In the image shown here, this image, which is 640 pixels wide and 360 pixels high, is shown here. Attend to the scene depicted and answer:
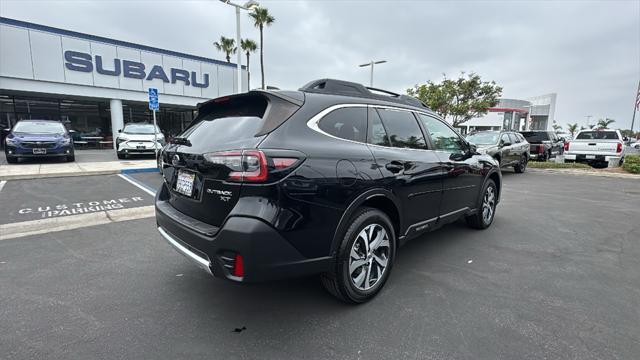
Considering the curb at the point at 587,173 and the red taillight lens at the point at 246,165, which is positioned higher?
the red taillight lens at the point at 246,165

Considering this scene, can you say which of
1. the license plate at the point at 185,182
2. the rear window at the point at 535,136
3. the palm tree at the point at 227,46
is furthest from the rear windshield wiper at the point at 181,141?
the palm tree at the point at 227,46

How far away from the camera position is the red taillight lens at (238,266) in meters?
2.04

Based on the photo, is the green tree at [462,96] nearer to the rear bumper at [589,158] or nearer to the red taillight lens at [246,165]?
the rear bumper at [589,158]

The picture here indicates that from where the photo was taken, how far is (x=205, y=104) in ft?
10.0

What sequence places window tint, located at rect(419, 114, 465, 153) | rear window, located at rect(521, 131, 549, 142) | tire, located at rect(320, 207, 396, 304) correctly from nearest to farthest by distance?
tire, located at rect(320, 207, 396, 304) < window tint, located at rect(419, 114, 465, 153) < rear window, located at rect(521, 131, 549, 142)

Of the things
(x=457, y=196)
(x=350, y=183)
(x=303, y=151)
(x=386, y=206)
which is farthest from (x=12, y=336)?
(x=457, y=196)

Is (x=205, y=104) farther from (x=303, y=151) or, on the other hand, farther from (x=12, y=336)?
(x=12, y=336)

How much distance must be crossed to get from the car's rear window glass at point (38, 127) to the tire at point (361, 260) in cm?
1244

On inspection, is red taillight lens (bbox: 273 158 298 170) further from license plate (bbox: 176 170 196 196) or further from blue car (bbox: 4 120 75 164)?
blue car (bbox: 4 120 75 164)

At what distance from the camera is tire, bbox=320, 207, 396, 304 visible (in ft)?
8.16

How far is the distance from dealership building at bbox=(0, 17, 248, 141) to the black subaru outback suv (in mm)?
17045

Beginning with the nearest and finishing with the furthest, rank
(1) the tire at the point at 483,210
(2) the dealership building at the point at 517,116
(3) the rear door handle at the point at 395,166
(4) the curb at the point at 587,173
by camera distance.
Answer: (3) the rear door handle at the point at 395,166 < (1) the tire at the point at 483,210 < (4) the curb at the point at 587,173 < (2) the dealership building at the point at 517,116

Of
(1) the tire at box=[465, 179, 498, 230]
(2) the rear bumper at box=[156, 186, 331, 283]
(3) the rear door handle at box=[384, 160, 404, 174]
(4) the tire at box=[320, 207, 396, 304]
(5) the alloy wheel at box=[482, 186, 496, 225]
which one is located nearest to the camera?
(2) the rear bumper at box=[156, 186, 331, 283]

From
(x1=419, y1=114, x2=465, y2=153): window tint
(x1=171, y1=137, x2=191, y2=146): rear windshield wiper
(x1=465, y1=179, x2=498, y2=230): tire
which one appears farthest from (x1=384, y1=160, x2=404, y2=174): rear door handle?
(x1=465, y1=179, x2=498, y2=230): tire
